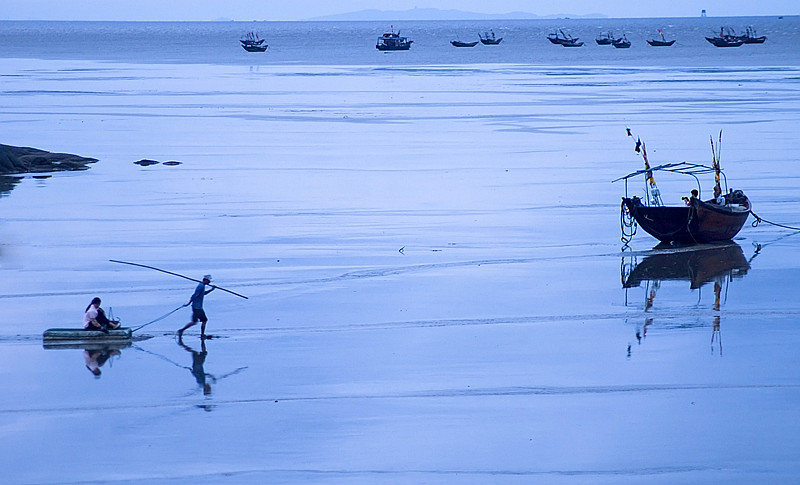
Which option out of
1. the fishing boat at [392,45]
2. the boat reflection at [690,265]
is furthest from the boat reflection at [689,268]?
the fishing boat at [392,45]

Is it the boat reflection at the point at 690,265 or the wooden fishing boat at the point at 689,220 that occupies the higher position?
the wooden fishing boat at the point at 689,220

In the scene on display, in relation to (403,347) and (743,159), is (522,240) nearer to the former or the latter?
(403,347)

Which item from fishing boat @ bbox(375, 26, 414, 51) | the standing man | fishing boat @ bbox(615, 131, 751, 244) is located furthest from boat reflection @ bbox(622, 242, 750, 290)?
fishing boat @ bbox(375, 26, 414, 51)

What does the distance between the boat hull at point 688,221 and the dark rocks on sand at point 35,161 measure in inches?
921

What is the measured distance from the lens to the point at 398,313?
74.7ft

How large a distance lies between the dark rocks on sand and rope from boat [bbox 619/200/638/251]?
22.5 m

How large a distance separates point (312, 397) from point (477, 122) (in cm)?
4424

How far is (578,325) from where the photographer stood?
22.0 meters

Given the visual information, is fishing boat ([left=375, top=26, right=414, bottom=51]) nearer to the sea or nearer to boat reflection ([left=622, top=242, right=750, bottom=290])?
the sea

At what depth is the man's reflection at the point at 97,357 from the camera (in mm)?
19172

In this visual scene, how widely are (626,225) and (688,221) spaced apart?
81.1 inches

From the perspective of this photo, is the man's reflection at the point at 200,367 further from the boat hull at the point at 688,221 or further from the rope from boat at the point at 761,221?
the rope from boat at the point at 761,221

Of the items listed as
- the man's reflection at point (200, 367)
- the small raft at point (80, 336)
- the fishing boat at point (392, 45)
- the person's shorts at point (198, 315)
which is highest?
the fishing boat at point (392, 45)

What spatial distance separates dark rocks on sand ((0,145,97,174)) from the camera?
43.6 m
